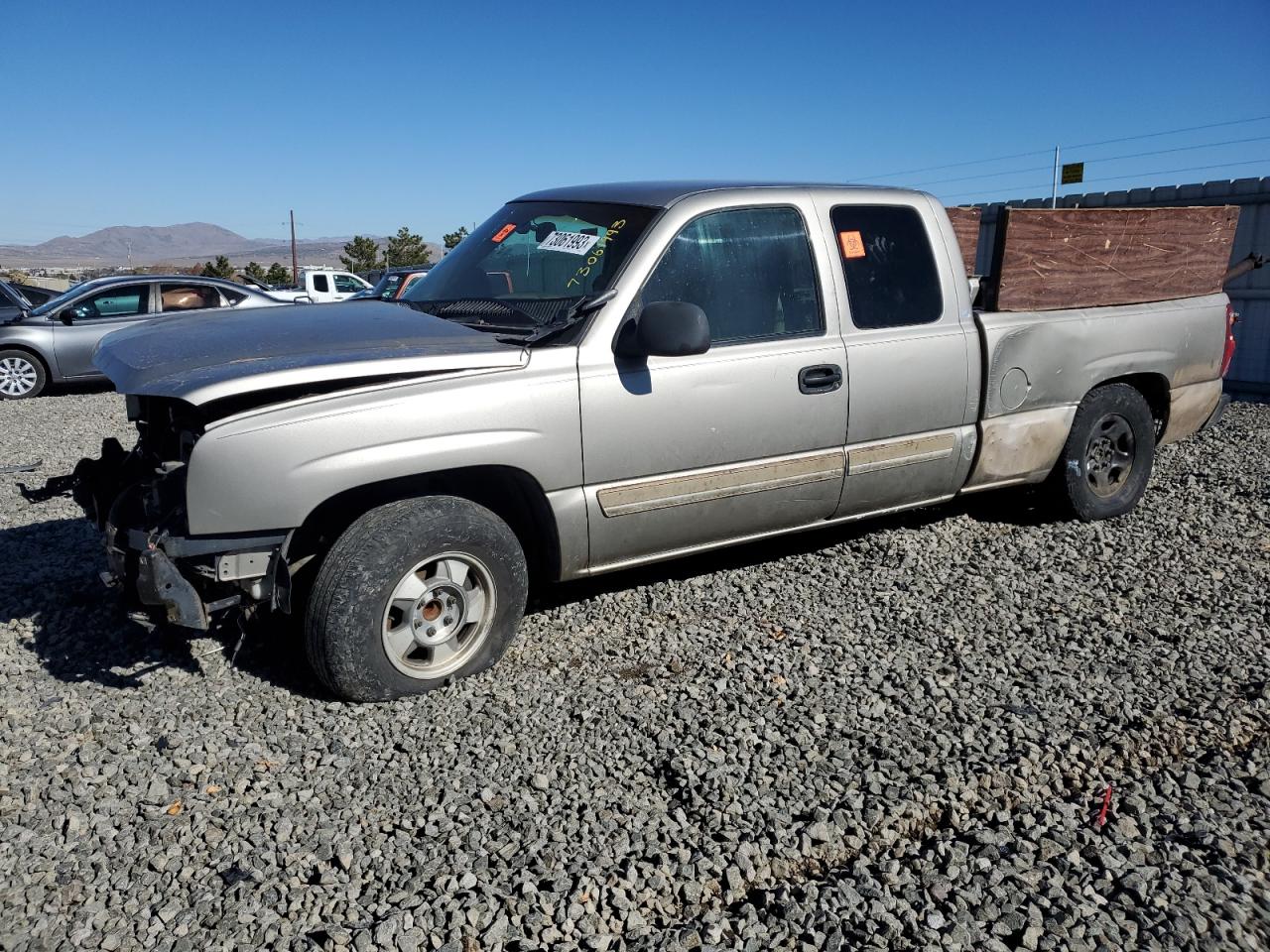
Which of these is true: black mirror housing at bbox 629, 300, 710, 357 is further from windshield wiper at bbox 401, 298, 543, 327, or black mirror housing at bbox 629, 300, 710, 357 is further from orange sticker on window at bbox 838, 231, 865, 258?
orange sticker on window at bbox 838, 231, 865, 258

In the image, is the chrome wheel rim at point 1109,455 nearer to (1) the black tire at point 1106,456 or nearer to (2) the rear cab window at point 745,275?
(1) the black tire at point 1106,456

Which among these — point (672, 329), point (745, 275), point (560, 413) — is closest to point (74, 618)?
point (560, 413)

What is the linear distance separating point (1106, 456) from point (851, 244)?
234cm

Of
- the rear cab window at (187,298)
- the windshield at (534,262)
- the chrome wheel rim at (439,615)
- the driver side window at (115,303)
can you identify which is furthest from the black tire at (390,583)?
the driver side window at (115,303)

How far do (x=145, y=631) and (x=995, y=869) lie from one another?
11.5ft

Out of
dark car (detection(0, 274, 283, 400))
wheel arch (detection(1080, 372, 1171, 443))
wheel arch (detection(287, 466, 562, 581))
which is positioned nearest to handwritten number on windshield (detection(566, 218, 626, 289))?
wheel arch (detection(287, 466, 562, 581))

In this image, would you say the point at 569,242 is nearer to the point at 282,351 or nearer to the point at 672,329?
the point at 672,329

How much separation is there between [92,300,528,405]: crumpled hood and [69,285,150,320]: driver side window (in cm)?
1056

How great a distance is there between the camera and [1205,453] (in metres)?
8.05

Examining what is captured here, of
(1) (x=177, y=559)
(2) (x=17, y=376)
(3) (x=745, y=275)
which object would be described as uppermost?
(3) (x=745, y=275)

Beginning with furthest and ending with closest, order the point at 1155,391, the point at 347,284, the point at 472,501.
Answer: the point at 347,284
the point at 1155,391
the point at 472,501

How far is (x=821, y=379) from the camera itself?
4.63m

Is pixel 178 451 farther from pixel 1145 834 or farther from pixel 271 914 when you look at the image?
pixel 1145 834

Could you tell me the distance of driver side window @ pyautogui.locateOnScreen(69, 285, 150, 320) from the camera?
45.0ft
